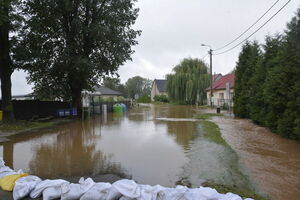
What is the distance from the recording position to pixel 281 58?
26.2 ft

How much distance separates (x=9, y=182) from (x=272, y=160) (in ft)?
18.2

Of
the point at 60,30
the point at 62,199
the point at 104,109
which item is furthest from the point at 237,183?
the point at 104,109

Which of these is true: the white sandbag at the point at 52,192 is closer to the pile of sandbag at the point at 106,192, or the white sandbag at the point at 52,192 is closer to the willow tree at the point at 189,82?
the pile of sandbag at the point at 106,192

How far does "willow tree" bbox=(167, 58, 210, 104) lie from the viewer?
33.1 metres

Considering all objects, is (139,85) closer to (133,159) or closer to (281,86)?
(281,86)

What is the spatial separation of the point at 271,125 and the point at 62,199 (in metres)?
8.59

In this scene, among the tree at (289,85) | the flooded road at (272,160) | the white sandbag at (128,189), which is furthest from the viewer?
the tree at (289,85)

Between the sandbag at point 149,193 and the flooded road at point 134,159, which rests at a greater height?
the sandbag at point 149,193

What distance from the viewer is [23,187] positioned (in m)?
3.19

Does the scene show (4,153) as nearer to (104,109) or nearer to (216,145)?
(216,145)

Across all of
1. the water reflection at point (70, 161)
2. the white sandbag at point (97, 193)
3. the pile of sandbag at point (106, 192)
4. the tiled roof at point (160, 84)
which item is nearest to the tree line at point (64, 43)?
the water reflection at point (70, 161)

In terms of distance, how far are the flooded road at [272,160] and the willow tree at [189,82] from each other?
24.7 meters

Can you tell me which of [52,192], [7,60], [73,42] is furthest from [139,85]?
[52,192]

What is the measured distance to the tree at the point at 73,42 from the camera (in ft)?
41.0
